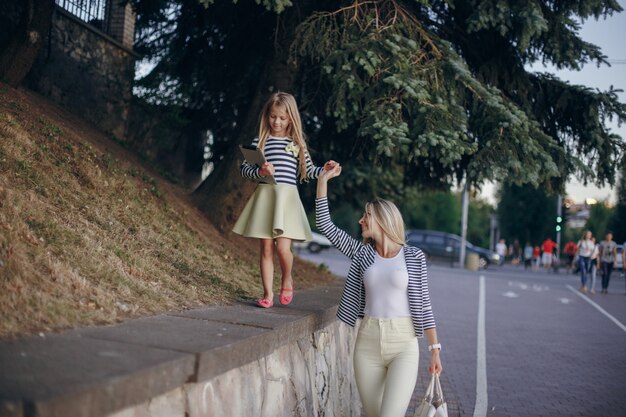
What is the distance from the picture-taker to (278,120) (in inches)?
199

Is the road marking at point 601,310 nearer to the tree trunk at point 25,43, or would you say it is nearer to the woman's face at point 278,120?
the woman's face at point 278,120

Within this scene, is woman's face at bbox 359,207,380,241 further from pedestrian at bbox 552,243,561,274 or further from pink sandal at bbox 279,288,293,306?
pedestrian at bbox 552,243,561,274

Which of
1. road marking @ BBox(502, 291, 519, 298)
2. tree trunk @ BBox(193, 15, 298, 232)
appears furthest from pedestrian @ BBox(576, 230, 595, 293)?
tree trunk @ BBox(193, 15, 298, 232)

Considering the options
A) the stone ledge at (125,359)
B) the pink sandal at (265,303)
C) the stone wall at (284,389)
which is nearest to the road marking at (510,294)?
the stone wall at (284,389)

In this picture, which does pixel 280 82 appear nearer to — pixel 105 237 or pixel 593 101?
pixel 593 101

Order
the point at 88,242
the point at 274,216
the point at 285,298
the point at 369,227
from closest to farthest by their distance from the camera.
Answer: the point at 369,227, the point at 88,242, the point at 274,216, the point at 285,298

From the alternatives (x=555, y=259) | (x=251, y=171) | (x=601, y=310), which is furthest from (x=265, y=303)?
(x=555, y=259)

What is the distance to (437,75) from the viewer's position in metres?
8.13

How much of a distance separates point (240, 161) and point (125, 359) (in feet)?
23.1

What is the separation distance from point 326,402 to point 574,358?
539 centimetres

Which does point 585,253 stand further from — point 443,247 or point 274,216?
point 274,216

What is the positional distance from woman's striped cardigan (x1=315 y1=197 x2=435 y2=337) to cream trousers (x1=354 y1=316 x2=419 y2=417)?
4.2 inches

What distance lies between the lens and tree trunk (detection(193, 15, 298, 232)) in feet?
31.2

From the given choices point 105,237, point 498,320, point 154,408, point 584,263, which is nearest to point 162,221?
point 105,237
